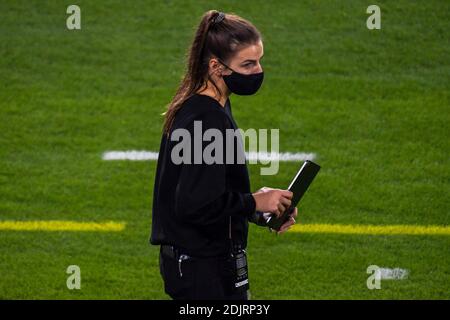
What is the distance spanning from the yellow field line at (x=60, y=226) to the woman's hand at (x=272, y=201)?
3493 mm

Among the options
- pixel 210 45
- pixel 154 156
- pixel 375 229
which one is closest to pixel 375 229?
pixel 375 229

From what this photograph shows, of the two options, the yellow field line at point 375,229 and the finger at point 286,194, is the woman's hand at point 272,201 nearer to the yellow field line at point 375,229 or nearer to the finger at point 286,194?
the finger at point 286,194

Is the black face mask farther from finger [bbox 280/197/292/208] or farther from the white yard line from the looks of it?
the white yard line

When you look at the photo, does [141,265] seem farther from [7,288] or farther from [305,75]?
[305,75]

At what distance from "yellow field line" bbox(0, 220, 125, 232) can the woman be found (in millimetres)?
3347

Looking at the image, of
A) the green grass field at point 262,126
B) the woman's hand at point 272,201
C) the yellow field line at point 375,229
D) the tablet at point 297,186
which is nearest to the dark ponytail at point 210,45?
the woman's hand at point 272,201

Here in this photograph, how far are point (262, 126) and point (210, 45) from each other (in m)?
4.76

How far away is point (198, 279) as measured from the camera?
418 centimetres

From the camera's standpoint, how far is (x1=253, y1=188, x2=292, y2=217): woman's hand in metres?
4.15

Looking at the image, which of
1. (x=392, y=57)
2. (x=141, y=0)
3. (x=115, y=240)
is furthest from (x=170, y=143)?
(x=141, y=0)

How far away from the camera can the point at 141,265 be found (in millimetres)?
7047

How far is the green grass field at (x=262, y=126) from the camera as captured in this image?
22.9ft

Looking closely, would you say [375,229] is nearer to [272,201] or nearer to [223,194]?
[272,201]
